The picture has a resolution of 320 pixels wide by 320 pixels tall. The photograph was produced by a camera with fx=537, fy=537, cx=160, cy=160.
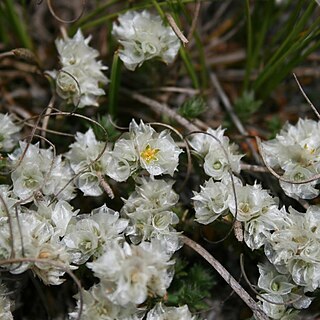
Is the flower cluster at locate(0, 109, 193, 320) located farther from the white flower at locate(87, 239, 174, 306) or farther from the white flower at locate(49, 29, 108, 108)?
the white flower at locate(49, 29, 108, 108)

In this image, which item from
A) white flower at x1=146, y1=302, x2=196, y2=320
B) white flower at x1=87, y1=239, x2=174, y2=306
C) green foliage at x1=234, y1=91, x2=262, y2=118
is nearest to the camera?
white flower at x1=87, y1=239, x2=174, y2=306

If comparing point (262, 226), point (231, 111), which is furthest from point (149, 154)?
point (231, 111)

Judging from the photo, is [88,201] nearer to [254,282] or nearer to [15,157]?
[15,157]

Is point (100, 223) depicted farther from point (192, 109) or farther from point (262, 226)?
point (192, 109)

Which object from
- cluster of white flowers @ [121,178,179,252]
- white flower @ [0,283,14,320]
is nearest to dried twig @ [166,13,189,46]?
cluster of white flowers @ [121,178,179,252]

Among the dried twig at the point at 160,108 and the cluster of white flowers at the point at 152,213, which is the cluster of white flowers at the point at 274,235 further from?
the dried twig at the point at 160,108

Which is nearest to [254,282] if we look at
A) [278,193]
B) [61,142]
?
[278,193]
